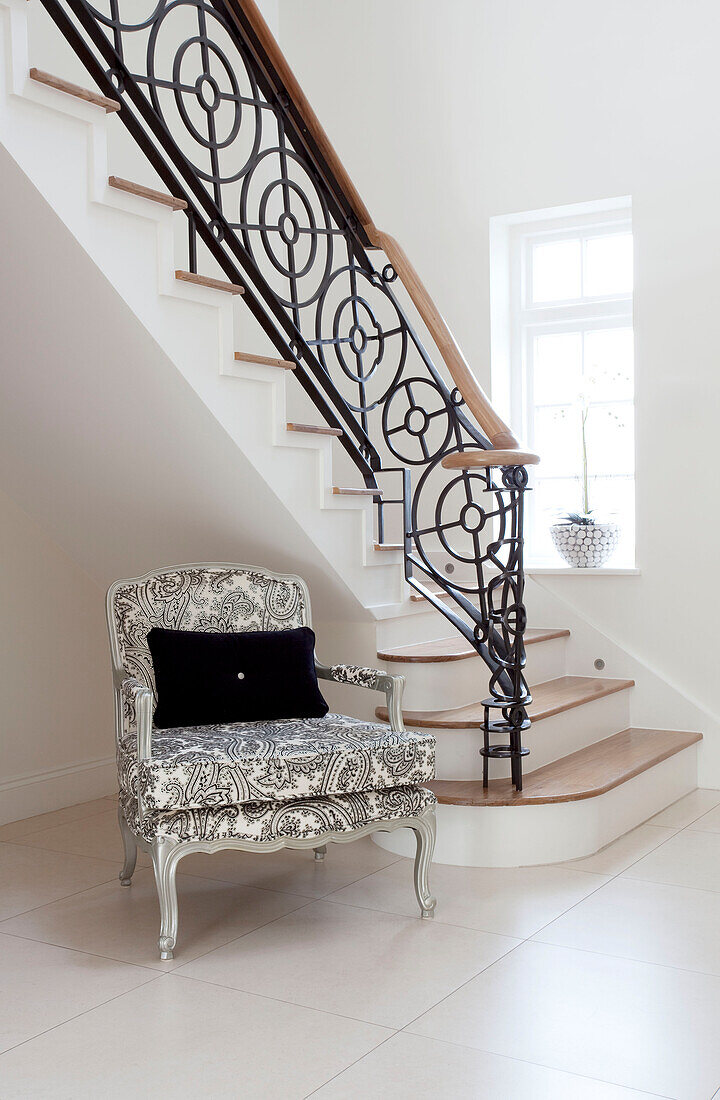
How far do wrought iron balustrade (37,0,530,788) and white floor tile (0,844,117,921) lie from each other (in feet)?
4.49

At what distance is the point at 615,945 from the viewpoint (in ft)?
9.16

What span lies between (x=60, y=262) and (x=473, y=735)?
6.73 ft

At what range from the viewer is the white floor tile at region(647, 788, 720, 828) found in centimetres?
398

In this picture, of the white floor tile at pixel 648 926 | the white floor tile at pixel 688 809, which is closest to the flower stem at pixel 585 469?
the white floor tile at pixel 688 809

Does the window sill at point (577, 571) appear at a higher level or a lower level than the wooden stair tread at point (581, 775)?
higher

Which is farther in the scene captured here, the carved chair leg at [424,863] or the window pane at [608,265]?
the window pane at [608,265]

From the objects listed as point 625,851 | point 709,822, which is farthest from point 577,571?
point 625,851

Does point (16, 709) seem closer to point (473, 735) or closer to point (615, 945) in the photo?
point (473, 735)

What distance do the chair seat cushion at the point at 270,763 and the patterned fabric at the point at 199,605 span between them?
353 mm

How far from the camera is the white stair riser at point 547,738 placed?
3.69m

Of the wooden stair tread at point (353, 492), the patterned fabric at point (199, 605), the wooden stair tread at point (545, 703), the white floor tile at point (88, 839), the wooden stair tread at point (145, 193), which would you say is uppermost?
the wooden stair tread at point (145, 193)

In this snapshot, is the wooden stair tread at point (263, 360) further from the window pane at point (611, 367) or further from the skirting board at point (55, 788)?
the window pane at point (611, 367)

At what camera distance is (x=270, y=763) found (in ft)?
9.24

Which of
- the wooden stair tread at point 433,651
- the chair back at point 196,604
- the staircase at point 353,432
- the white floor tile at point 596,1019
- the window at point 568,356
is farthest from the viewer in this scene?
the window at point 568,356
